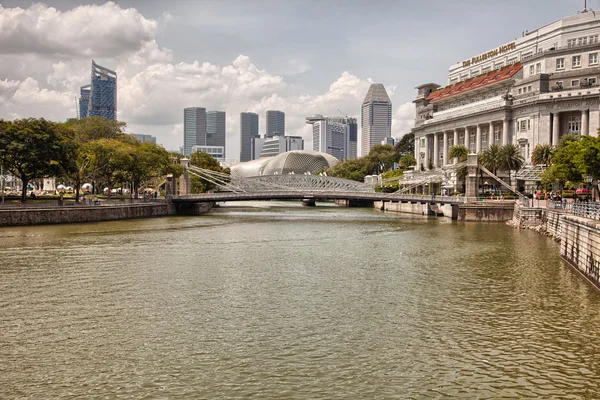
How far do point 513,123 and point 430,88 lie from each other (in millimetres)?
44603

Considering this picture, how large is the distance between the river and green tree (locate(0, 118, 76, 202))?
2314 cm

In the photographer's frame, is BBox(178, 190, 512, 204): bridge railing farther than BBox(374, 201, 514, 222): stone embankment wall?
Yes

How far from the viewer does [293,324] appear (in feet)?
76.2

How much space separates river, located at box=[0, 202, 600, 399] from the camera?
17234 mm

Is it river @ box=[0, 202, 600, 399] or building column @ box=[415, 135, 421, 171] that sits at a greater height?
building column @ box=[415, 135, 421, 171]

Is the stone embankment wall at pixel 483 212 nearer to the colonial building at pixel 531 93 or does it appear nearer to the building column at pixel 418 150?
the colonial building at pixel 531 93

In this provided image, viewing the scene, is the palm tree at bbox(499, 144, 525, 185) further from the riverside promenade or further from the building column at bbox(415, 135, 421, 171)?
the riverside promenade

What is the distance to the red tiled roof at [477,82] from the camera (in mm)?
110375

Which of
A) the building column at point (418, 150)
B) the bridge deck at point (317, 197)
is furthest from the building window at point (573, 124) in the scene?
the building column at point (418, 150)

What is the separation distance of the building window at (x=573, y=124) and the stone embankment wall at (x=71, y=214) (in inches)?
2721

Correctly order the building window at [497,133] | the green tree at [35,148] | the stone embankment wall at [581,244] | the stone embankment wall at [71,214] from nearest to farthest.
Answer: the stone embankment wall at [581,244] → the stone embankment wall at [71,214] → the green tree at [35,148] → the building window at [497,133]

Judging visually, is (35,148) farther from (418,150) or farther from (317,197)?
(418,150)

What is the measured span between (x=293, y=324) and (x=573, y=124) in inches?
3514

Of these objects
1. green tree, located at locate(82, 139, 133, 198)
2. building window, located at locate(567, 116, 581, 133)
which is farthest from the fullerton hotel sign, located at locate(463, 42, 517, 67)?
green tree, located at locate(82, 139, 133, 198)
